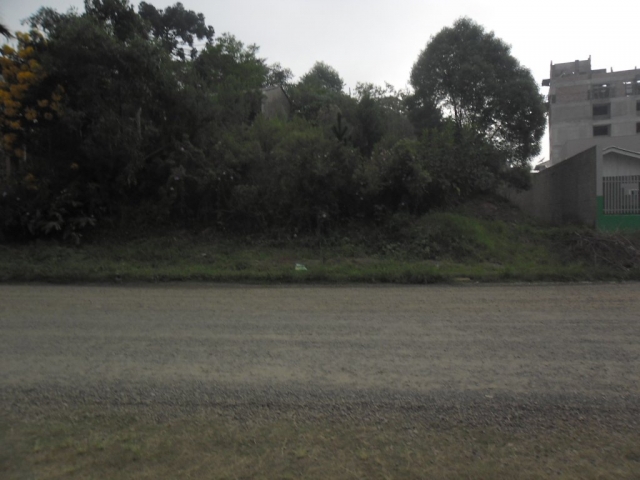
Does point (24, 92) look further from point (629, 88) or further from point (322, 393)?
point (629, 88)

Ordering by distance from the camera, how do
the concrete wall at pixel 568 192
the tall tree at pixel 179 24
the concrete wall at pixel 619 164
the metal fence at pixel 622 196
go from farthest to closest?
the tall tree at pixel 179 24, the concrete wall at pixel 619 164, the concrete wall at pixel 568 192, the metal fence at pixel 622 196

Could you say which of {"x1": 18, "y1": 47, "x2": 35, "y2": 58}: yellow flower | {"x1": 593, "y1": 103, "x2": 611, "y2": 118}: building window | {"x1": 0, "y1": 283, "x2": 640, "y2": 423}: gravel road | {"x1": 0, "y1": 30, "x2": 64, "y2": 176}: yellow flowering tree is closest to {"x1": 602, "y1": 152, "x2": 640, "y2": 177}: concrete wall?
{"x1": 0, "y1": 283, "x2": 640, "y2": 423}: gravel road

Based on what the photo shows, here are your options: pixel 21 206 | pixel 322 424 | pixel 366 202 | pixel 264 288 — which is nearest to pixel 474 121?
pixel 366 202

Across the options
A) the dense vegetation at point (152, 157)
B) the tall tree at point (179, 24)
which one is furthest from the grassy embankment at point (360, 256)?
the tall tree at point (179, 24)

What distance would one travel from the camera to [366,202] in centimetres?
1812

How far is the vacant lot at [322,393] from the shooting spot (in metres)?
3.92

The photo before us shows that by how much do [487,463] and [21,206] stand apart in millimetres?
17237

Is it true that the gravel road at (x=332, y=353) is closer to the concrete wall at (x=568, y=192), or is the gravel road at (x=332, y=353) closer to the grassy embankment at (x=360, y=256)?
the grassy embankment at (x=360, y=256)

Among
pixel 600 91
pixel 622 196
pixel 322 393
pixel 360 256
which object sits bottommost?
pixel 322 393

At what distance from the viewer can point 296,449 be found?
4.05 m

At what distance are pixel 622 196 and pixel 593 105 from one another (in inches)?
1615

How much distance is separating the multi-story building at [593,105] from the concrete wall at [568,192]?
30436mm

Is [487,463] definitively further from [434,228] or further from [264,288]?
[434,228]

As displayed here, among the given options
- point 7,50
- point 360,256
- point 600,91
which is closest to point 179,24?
point 7,50
